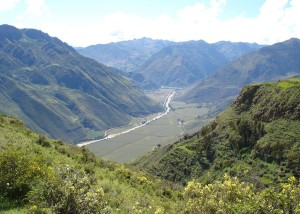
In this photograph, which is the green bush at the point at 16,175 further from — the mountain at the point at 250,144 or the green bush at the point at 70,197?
the mountain at the point at 250,144

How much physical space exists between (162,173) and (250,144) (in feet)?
112

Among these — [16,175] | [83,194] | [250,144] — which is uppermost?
[16,175]

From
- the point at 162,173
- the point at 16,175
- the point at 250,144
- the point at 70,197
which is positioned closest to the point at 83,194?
the point at 70,197

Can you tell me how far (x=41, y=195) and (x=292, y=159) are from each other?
99.9m

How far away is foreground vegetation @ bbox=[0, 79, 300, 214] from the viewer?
17.9 metres

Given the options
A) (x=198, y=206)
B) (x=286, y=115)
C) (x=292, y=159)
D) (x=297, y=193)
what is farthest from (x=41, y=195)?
(x=286, y=115)

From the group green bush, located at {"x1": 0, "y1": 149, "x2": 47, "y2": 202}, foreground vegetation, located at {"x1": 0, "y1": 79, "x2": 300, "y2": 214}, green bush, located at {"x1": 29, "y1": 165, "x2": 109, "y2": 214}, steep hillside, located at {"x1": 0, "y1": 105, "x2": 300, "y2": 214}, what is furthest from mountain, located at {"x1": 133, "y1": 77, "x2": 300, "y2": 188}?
green bush, located at {"x1": 29, "y1": 165, "x2": 109, "y2": 214}

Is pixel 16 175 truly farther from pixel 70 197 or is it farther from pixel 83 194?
pixel 83 194

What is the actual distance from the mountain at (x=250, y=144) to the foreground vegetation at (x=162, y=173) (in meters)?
0.36

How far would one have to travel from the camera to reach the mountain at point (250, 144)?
366 feet

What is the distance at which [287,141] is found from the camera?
113375 mm

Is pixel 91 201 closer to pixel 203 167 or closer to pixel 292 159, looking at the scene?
pixel 292 159

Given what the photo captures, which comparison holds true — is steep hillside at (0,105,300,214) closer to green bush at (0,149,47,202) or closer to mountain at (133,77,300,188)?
green bush at (0,149,47,202)

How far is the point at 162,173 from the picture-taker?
13675 cm
